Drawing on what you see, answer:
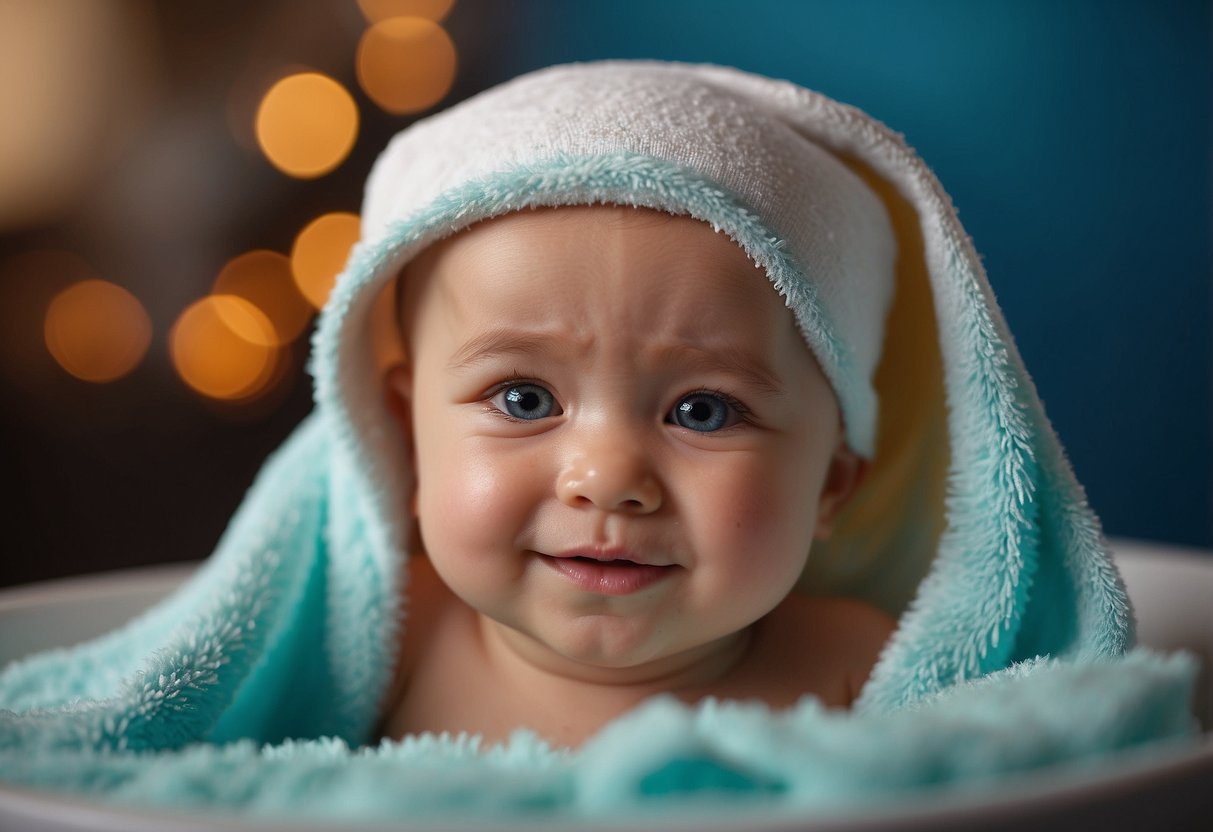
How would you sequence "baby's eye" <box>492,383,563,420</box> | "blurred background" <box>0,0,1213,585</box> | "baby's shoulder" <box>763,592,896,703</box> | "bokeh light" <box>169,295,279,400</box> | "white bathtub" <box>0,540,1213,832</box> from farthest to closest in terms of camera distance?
"bokeh light" <box>169,295,279,400</box> → "blurred background" <box>0,0,1213,585</box> → "baby's shoulder" <box>763,592,896,703</box> → "baby's eye" <box>492,383,563,420</box> → "white bathtub" <box>0,540,1213,832</box>

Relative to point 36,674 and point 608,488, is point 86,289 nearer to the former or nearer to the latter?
point 36,674

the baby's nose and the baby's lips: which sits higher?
the baby's nose

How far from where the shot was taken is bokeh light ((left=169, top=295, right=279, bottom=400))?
2.08m

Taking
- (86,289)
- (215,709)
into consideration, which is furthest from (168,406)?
(215,709)

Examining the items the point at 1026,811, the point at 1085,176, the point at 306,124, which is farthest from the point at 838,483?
the point at 306,124

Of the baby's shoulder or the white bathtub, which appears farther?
the baby's shoulder

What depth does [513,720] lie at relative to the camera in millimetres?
878

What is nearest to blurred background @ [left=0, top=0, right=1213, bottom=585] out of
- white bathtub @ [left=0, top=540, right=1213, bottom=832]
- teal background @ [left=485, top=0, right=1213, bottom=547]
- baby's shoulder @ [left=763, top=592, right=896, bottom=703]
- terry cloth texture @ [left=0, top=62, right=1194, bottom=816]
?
teal background @ [left=485, top=0, right=1213, bottom=547]

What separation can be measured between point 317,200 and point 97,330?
0.42 metres

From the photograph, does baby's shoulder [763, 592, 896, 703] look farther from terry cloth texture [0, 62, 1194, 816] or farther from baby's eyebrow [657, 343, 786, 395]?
baby's eyebrow [657, 343, 786, 395]

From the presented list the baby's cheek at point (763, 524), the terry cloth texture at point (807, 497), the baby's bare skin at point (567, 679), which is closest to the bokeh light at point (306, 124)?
the terry cloth texture at point (807, 497)

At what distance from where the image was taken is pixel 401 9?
2.13 metres

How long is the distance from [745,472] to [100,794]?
0.40 meters

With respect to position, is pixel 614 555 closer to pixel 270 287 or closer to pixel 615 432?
pixel 615 432
